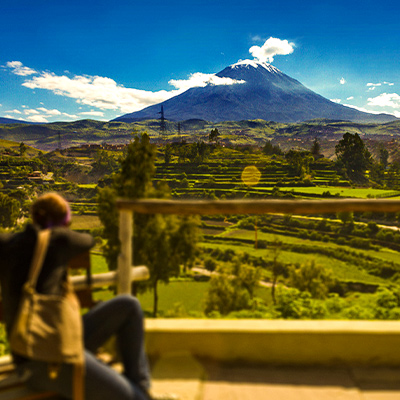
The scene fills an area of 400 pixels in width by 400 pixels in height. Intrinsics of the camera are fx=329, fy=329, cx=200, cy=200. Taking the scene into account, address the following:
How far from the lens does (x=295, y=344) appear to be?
199 cm

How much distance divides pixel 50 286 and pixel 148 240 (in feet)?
41.8

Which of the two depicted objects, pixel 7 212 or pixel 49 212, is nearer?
pixel 49 212

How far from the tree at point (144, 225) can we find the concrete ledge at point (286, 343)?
921cm

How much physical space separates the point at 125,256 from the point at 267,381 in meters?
1.10

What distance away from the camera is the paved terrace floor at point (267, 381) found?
1.80 m

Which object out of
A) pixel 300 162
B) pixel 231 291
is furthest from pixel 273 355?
pixel 300 162

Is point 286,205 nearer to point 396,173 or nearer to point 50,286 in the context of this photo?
point 50,286

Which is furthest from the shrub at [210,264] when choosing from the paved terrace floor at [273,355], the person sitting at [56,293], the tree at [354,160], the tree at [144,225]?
the tree at [354,160]

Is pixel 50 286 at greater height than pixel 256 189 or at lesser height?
greater

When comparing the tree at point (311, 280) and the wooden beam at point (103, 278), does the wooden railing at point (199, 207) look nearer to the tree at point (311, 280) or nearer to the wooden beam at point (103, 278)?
the wooden beam at point (103, 278)

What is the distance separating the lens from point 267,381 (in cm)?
190

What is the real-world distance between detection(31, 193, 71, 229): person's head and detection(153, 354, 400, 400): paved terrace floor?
111cm

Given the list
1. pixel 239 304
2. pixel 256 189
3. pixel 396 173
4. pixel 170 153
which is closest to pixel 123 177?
pixel 239 304

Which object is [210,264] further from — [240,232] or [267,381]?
[267,381]
